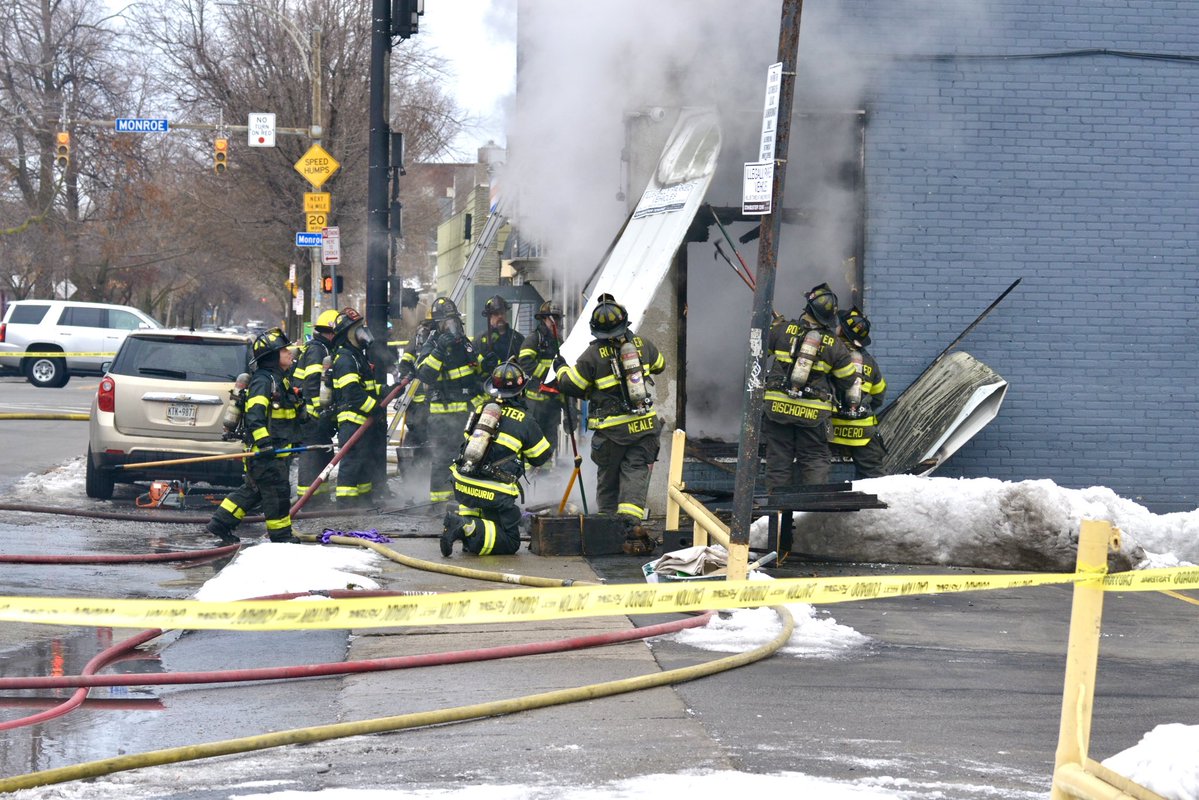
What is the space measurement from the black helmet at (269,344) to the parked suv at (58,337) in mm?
18827

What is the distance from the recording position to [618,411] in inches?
382

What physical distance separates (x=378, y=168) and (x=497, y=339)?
6.12 ft

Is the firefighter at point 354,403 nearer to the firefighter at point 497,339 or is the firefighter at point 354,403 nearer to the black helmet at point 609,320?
the firefighter at point 497,339

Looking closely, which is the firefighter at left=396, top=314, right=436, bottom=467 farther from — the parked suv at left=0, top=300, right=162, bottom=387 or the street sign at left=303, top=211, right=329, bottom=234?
the parked suv at left=0, top=300, right=162, bottom=387

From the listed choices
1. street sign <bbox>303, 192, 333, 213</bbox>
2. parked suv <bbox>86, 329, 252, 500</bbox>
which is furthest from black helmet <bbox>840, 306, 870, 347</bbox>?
street sign <bbox>303, 192, 333, 213</bbox>

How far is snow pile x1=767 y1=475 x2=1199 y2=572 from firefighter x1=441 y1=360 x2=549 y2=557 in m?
1.73

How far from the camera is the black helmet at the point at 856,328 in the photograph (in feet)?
34.1

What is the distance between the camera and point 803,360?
9633 millimetres

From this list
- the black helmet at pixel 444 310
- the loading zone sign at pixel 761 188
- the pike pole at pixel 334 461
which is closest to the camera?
the loading zone sign at pixel 761 188

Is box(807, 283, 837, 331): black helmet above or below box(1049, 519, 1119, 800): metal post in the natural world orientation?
above

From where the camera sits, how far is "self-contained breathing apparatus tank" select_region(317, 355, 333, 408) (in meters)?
11.6

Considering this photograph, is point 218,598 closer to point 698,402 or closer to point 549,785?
point 549,785

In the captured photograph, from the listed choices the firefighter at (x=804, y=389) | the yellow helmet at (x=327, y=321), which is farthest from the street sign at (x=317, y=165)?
the firefighter at (x=804, y=389)

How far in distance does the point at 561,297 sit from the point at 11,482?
6.23 m
